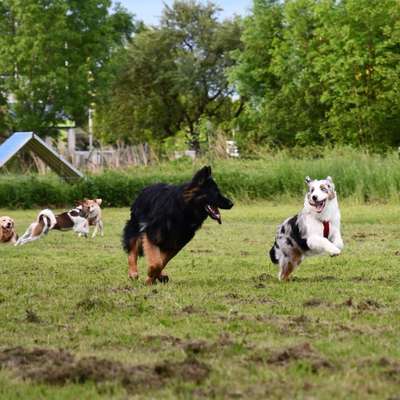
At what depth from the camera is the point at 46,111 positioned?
57969 millimetres

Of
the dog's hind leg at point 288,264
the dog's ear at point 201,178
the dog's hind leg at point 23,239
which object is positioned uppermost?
the dog's ear at point 201,178

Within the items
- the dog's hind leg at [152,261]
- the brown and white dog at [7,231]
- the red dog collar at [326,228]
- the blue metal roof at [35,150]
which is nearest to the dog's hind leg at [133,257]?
the dog's hind leg at [152,261]

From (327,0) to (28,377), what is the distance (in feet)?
136

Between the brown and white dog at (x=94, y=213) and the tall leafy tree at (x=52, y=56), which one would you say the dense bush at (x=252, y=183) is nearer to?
the brown and white dog at (x=94, y=213)

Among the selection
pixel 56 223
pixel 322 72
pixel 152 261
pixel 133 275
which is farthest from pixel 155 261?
pixel 322 72

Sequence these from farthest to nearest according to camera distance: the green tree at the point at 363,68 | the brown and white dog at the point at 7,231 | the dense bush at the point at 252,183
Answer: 1. the green tree at the point at 363,68
2. the dense bush at the point at 252,183
3. the brown and white dog at the point at 7,231

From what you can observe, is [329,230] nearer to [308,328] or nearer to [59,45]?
[308,328]

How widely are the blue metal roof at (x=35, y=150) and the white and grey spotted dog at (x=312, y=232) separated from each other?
Result: 51.3 ft

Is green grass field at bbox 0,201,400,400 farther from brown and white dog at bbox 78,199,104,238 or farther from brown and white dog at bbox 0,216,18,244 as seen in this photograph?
brown and white dog at bbox 78,199,104,238

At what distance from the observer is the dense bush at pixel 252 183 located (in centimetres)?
2803

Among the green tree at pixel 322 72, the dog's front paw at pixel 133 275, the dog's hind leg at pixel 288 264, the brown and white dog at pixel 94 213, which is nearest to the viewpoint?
the dog's hind leg at pixel 288 264

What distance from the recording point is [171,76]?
6681 cm


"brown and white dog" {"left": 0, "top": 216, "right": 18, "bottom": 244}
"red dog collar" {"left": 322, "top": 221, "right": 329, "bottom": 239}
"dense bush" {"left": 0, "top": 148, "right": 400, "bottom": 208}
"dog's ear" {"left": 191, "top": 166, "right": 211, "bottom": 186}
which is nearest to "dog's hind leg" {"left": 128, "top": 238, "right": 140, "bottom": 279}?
"dog's ear" {"left": 191, "top": 166, "right": 211, "bottom": 186}

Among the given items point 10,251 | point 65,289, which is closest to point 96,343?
point 65,289
